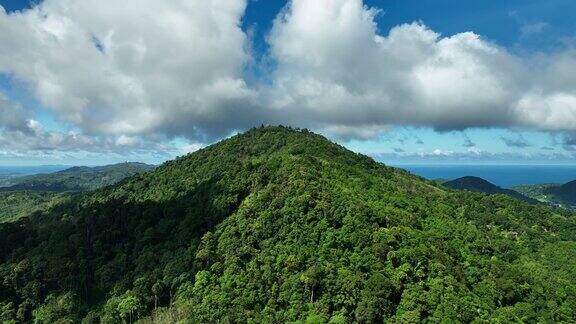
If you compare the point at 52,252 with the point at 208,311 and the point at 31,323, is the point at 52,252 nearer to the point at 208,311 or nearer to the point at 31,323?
the point at 31,323

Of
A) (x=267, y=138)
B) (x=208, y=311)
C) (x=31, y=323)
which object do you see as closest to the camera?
(x=208, y=311)

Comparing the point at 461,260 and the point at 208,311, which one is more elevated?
the point at 461,260

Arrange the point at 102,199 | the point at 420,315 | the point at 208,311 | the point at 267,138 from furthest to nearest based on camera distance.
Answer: the point at 267,138
the point at 102,199
the point at 208,311
the point at 420,315

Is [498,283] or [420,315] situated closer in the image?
[420,315]

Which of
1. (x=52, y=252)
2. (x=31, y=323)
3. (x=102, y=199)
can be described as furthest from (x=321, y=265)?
(x=102, y=199)

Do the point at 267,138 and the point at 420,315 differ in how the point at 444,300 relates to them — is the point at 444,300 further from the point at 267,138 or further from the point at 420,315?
the point at 267,138

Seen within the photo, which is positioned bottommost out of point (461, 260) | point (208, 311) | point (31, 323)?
point (31, 323)

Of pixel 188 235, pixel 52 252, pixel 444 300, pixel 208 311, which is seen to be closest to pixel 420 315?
pixel 444 300
